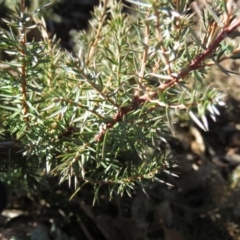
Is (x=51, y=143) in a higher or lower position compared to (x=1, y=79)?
lower

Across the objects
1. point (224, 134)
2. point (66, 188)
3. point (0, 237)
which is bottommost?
point (0, 237)

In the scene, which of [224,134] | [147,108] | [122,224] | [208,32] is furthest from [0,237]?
[224,134]

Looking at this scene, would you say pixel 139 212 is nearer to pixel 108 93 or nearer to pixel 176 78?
pixel 108 93

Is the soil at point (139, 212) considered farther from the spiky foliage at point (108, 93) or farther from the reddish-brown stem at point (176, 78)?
the reddish-brown stem at point (176, 78)

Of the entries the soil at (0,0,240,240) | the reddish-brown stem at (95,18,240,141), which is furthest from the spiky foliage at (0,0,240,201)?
the soil at (0,0,240,240)

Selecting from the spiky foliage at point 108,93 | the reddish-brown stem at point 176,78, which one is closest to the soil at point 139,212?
the spiky foliage at point 108,93

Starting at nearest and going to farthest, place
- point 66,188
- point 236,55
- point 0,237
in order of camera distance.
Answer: point 236,55 < point 0,237 < point 66,188

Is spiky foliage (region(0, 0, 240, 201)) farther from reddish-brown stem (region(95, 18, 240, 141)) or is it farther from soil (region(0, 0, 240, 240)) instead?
soil (region(0, 0, 240, 240))

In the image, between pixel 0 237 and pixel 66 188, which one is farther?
pixel 66 188

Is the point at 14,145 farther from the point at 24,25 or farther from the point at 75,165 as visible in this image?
the point at 24,25
